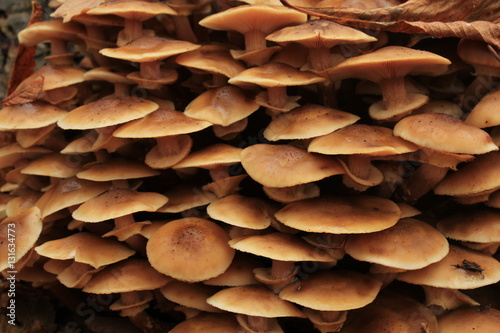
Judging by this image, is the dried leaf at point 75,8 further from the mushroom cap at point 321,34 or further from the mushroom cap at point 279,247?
the mushroom cap at point 279,247

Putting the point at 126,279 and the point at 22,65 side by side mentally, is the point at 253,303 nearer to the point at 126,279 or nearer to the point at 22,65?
the point at 126,279

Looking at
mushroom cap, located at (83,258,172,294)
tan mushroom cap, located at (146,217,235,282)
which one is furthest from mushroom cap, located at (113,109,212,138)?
mushroom cap, located at (83,258,172,294)

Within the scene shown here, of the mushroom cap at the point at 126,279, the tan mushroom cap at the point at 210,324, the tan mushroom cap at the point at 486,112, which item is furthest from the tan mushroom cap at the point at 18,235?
the tan mushroom cap at the point at 486,112

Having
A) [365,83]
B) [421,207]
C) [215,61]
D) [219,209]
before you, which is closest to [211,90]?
[215,61]

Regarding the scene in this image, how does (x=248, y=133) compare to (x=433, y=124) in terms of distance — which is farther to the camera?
(x=248, y=133)

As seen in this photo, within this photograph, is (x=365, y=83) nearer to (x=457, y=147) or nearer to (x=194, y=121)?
(x=457, y=147)

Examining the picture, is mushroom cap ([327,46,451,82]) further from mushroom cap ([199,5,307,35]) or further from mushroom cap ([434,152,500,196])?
mushroom cap ([434,152,500,196])
